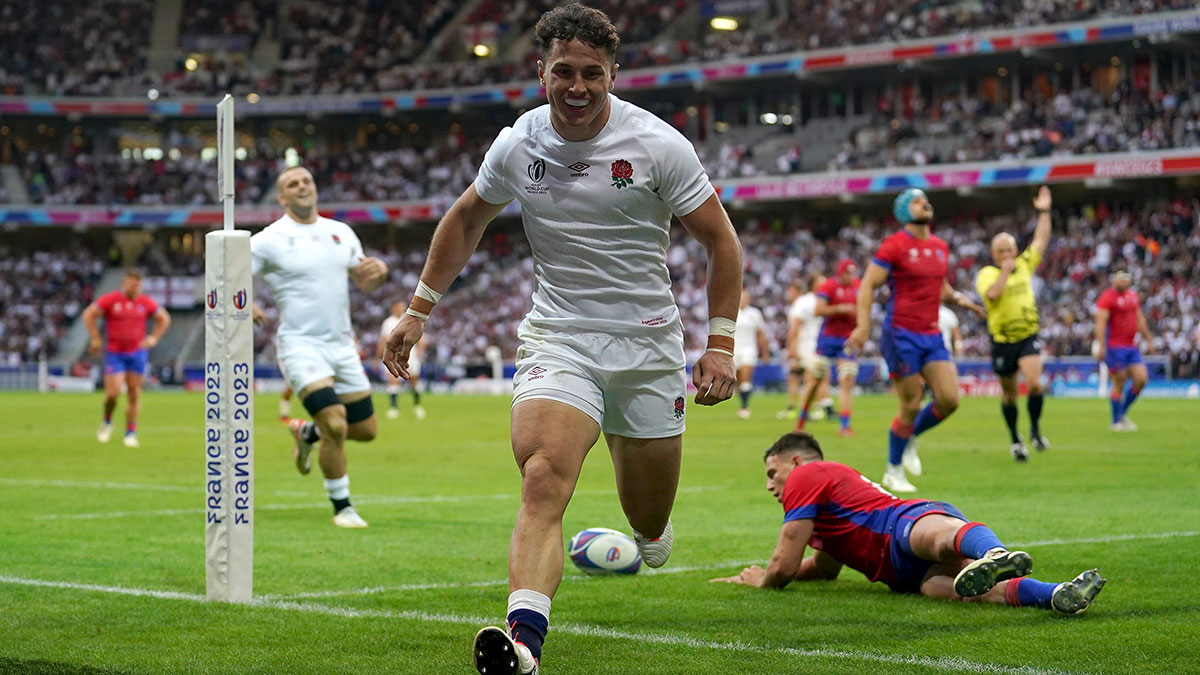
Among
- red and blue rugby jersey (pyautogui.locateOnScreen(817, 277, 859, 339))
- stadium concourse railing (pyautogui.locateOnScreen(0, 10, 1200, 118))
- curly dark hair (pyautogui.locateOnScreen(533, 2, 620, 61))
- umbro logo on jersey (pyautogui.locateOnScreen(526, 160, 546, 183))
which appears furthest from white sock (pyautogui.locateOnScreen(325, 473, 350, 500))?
stadium concourse railing (pyautogui.locateOnScreen(0, 10, 1200, 118))

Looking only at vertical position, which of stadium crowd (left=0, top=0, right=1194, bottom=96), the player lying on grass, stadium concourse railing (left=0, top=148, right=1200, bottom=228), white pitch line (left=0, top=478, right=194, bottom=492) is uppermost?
stadium crowd (left=0, top=0, right=1194, bottom=96)

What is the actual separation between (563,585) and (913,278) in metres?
6.44

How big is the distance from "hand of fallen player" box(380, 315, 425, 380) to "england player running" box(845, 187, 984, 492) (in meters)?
7.57

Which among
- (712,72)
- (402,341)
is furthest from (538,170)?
(712,72)

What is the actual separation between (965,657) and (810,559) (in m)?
2.27

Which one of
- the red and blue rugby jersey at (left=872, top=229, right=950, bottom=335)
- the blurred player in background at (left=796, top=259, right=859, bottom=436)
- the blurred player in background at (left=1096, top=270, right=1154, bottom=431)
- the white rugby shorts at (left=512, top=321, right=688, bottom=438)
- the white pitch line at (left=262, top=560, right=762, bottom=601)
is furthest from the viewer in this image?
the blurred player in background at (left=1096, top=270, right=1154, bottom=431)

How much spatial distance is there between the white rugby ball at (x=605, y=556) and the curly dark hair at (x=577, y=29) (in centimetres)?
351

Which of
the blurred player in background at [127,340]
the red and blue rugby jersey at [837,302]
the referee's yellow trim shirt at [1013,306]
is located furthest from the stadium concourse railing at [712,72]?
the blurred player in background at [127,340]

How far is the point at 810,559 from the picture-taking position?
7.83 meters

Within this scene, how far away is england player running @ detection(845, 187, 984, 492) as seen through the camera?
12977mm

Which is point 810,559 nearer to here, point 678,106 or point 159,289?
point 678,106

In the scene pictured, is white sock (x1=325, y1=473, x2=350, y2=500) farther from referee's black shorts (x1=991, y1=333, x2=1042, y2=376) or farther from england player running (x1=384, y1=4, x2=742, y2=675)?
referee's black shorts (x1=991, y1=333, x2=1042, y2=376)

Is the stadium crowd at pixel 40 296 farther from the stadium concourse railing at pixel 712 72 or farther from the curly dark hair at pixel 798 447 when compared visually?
the curly dark hair at pixel 798 447

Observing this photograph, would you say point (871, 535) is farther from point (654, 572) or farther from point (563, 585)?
point (563, 585)
